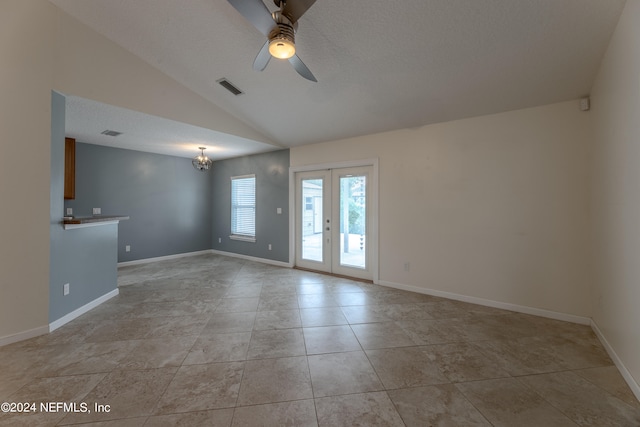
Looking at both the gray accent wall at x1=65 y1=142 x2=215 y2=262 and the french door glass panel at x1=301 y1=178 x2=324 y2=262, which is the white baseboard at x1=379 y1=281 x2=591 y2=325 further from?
the gray accent wall at x1=65 y1=142 x2=215 y2=262

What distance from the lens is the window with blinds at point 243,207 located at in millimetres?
5930

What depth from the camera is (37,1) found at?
7.87 ft

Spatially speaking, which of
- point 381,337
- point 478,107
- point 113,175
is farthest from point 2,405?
point 478,107

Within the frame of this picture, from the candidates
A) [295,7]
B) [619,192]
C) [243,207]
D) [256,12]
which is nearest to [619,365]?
[619,192]

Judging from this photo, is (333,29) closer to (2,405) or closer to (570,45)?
(570,45)

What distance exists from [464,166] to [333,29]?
2435 millimetres

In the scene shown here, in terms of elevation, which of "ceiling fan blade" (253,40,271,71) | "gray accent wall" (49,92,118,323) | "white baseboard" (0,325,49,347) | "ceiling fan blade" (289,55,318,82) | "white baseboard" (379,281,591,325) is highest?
"ceiling fan blade" (253,40,271,71)

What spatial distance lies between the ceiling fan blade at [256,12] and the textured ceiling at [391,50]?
724 millimetres

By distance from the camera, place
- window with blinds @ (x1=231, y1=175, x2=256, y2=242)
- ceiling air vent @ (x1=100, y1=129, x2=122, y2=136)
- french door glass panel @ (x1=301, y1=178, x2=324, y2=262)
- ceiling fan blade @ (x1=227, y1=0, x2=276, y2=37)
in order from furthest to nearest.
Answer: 1. window with blinds @ (x1=231, y1=175, x2=256, y2=242)
2. french door glass panel @ (x1=301, y1=178, x2=324, y2=262)
3. ceiling air vent @ (x1=100, y1=129, x2=122, y2=136)
4. ceiling fan blade @ (x1=227, y1=0, x2=276, y2=37)

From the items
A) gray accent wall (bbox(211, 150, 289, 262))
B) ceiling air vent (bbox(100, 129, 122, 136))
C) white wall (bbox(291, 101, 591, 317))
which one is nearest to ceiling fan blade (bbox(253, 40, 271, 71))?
white wall (bbox(291, 101, 591, 317))

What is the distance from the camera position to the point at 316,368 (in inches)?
78.0

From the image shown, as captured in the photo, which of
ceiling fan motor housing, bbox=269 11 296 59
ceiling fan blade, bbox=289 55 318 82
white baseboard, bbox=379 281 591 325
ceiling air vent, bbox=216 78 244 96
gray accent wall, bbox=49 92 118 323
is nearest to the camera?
ceiling fan motor housing, bbox=269 11 296 59

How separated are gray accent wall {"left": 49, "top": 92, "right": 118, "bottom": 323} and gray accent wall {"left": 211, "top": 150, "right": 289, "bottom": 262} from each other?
2.80 m

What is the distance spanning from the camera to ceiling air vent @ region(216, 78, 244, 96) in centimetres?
329
